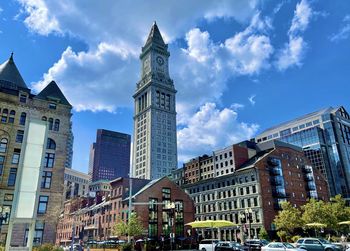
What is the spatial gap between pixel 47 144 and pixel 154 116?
116 metres

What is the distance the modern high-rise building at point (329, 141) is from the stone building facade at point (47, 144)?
94351 millimetres

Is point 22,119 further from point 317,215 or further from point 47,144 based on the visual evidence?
point 317,215

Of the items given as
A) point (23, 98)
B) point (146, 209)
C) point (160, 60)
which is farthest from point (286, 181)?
point (160, 60)

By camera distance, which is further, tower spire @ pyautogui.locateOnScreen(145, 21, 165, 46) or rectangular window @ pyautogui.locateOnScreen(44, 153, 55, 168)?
tower spire @ pyautogui.locateOnScreen(145, 21, 165, 46)

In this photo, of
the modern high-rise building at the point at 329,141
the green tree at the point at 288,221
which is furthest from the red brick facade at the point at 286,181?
the modern high-rise building at the point at 329,141

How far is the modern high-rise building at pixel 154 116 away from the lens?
15438 cm

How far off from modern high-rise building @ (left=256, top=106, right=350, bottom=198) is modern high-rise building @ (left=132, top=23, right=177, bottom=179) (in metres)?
63.3

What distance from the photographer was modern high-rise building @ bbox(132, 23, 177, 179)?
154 m

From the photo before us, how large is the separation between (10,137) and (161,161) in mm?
113765

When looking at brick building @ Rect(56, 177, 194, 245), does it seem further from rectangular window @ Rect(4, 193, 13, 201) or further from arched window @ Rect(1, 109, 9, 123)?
arched window @ Rect(1, 109, 9, 123)

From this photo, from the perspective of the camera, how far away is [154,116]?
161 metres

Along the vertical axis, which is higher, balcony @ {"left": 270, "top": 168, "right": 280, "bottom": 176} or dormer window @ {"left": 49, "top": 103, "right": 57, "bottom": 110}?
dormer window @ {"left": 49, "top": 103, "right": 57, "bottom": 110}

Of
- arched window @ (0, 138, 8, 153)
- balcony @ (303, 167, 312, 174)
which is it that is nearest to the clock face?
balcony @ (303, 167, 312, 174)

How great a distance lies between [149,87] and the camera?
552 ft
